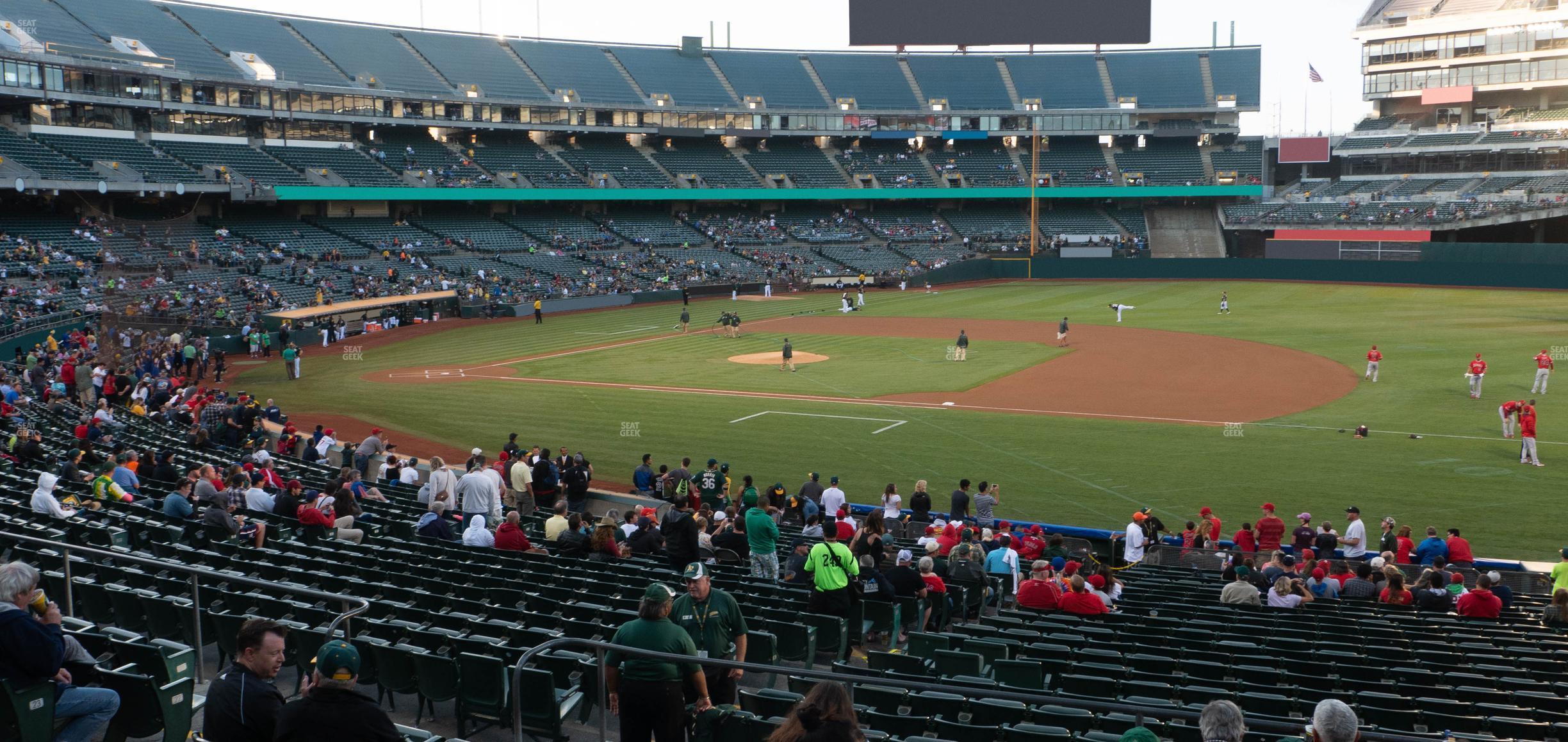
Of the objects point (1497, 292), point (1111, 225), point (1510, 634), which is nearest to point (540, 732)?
point (1510, 634)

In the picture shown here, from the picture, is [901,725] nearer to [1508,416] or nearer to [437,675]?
[437,675]

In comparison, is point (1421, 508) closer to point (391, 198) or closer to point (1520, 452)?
point (1520, 452)

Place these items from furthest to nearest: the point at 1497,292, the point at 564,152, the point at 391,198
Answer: the point at 564,152, the point at 391,198, the point at 1497,292

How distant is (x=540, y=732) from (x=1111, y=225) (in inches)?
3557

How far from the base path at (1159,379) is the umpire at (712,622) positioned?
2562 cm

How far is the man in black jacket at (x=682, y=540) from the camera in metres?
13.0

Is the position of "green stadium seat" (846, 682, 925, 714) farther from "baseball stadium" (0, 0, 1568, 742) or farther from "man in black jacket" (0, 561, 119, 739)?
"man in black jacket" (0, 561, 119, 739)

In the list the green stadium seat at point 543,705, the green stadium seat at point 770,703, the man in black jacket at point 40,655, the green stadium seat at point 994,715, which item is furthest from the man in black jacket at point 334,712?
the green stadium seat at point 994,715

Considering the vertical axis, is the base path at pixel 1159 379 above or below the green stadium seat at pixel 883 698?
below

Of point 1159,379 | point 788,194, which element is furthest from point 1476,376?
point 788,194

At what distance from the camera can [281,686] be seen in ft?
31.9

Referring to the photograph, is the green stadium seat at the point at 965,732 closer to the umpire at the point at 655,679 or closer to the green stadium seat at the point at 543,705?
the umpire at the point at 655,679

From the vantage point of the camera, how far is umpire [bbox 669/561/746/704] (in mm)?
8070

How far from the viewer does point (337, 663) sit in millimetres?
5551
